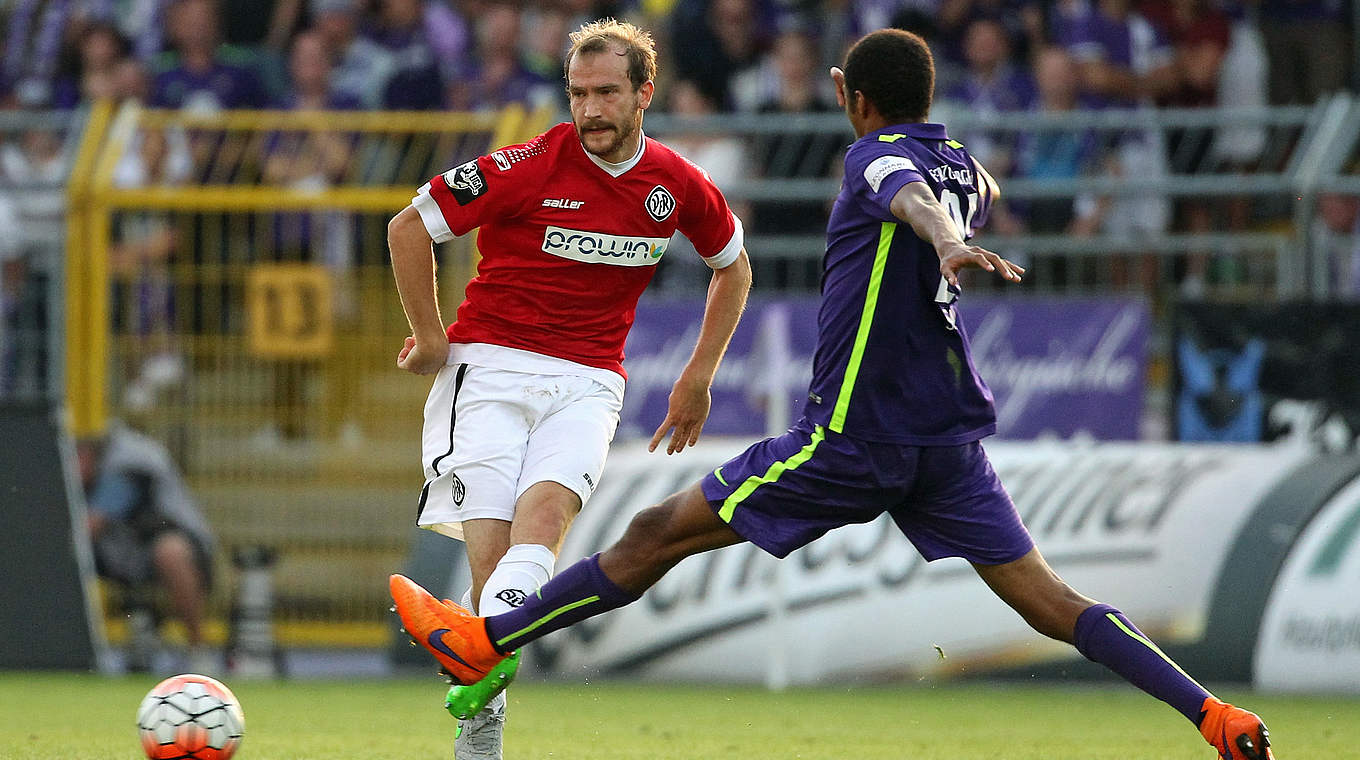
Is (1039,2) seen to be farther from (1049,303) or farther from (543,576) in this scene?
(543,576)

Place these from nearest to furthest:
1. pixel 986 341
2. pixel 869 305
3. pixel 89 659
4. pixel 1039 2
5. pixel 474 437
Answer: pixel 869 305
pixel 474 437
pixel 89 659
pixel 986 341
pixel 1039 2

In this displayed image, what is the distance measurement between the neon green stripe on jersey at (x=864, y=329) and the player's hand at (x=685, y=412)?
2.72ft

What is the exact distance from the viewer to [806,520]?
562 cm

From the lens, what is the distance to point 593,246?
602 cm

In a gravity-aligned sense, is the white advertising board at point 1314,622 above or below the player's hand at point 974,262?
below

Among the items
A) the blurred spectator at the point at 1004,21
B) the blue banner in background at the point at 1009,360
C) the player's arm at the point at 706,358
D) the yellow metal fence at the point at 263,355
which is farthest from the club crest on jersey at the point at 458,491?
the blurred spectator at the point at 1004,21

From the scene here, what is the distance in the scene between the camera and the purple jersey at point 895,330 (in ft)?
18.2

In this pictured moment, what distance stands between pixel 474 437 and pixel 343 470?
573 centimetres

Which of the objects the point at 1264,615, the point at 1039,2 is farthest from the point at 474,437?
the point at 1039,2

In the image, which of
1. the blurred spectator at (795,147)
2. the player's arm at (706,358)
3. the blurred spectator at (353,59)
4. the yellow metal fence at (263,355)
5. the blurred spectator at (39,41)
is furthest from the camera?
the blurred spectator at (39,41)

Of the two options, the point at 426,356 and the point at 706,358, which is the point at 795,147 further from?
the point at 426,356

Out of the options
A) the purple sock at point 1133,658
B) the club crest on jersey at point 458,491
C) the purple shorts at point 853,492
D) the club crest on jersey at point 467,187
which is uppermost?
the club crest on jersey at point 467,187

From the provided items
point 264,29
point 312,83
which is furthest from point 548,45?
point 264,29

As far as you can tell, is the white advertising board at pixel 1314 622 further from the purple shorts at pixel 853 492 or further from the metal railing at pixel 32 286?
the metal railing at pixel 32 286
